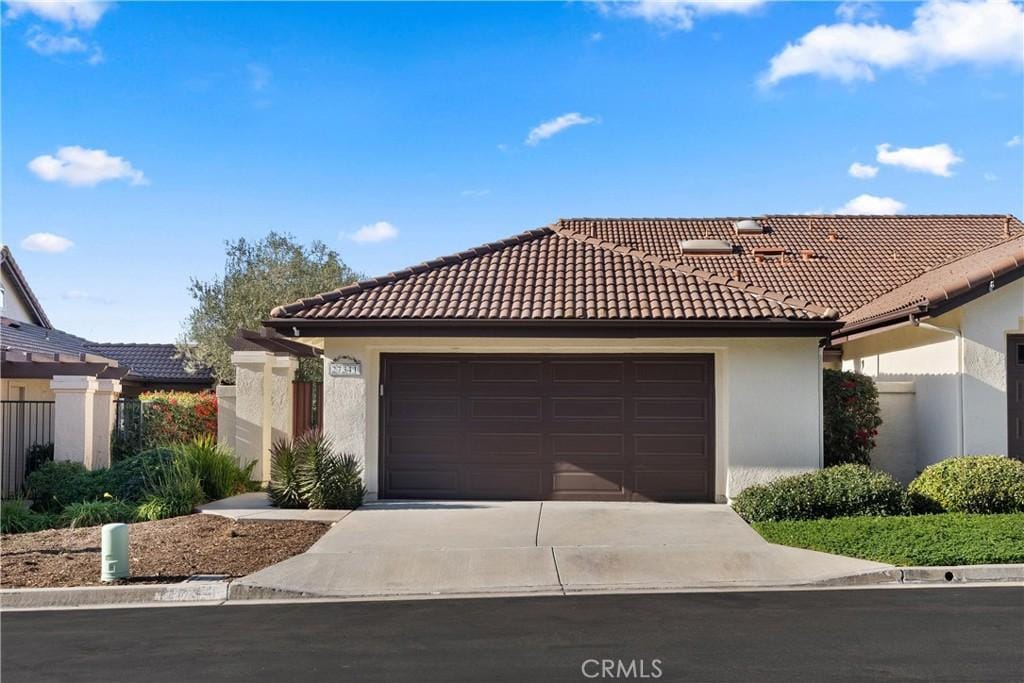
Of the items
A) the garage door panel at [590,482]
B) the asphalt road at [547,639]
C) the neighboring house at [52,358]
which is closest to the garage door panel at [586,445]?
the garage door panel at [590,482]

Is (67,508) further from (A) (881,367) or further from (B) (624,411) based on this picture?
(A) (881,367)

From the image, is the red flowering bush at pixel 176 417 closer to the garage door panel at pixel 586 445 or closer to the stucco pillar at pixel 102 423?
the stucco pillar at pixel 102 423

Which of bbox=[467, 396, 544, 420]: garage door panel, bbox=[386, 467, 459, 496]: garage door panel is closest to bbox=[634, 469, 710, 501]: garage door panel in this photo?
bbox=[467, 396, 544, 420]: garage door panel

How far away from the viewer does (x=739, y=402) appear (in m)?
13.3

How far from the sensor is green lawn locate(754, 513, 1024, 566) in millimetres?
9672

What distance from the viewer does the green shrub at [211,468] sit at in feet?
45.4

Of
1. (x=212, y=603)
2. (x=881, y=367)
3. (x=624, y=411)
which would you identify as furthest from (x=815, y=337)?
(x=212, y=603)

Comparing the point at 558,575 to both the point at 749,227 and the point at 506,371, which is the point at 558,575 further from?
the point at 749,227

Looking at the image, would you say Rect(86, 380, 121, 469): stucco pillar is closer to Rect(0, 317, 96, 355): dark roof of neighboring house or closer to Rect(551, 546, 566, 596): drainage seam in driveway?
Rect(0, 317, 96, 355): dark roof of neighboring house

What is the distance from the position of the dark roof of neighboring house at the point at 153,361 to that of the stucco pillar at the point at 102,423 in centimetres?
1535

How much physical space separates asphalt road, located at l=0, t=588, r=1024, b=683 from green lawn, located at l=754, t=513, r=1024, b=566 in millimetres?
856

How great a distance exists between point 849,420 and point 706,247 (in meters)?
10.2

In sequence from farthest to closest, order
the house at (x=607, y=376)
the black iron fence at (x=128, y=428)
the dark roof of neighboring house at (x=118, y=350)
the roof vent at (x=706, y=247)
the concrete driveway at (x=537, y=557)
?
the roof vent at (x=706, y=247), the dark roof of neighboring house at (x=118, y=350), the black iron fence at (x=128, y=428), the house at (x=607, y=376), the concrete driveway at (x=537, y=557)

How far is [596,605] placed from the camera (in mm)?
Result: 8336
